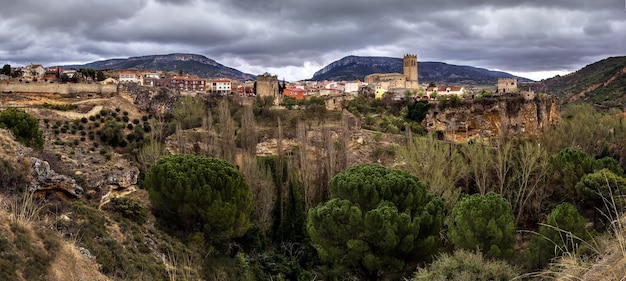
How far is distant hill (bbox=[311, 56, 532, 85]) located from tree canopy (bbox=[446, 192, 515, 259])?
115141 mm

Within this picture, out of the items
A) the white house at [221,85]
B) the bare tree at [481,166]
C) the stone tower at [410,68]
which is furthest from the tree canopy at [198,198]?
the stone tower at [410,68]

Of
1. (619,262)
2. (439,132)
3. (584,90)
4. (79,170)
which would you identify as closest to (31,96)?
(79,170)

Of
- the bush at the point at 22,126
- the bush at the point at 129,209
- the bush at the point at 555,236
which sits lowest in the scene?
the bush at the point at 555,236

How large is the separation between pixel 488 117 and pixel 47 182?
35.4 m

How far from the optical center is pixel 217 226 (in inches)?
595

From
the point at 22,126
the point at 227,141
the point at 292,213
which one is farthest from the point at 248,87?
the point at 22,126

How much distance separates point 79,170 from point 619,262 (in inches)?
655

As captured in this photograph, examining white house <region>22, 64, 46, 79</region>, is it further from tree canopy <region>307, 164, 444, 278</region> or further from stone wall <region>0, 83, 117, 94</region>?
tree canopy <region>307, 164, 444, 278</region>

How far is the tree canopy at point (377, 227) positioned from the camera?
13.5 meters

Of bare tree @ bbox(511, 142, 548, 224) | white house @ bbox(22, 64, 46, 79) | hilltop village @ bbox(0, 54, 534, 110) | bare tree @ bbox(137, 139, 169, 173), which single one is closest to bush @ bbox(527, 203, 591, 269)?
bare tree @ bbox(511, 142, 548, 224)

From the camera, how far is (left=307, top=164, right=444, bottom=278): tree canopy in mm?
13523

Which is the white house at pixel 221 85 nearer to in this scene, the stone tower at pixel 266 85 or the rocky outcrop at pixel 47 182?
the stone tower at pixel 266 85

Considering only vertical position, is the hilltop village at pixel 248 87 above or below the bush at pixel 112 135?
above

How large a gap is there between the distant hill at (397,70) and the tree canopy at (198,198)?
113822 millimetres
